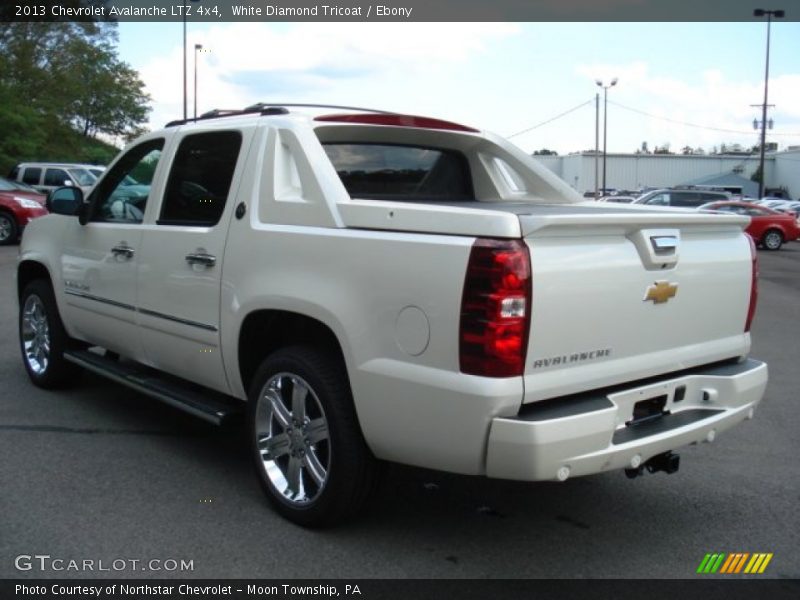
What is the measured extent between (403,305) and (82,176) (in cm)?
2116

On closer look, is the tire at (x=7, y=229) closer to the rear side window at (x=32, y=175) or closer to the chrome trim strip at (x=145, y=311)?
the rear side window at (x=32, y=175)

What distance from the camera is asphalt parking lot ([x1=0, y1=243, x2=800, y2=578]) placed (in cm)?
357

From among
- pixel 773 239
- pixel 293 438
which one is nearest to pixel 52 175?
pixel 293 438

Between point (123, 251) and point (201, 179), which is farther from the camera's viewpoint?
point (123, 251)

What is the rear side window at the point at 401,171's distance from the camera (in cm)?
451

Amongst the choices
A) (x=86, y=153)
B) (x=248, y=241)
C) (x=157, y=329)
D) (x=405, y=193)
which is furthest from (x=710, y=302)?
(x=86, y=153)

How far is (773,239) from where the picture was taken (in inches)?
1044

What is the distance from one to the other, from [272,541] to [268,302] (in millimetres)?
1083

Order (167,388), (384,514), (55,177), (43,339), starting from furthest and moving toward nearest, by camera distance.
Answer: (55,177)
(43,339)
(167,388)
(384,514)

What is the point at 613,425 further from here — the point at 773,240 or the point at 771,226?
the point at 773,240

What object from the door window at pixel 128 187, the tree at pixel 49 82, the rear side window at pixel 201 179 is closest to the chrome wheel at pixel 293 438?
the rear side window at pixel 201 179

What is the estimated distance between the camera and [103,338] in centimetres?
543

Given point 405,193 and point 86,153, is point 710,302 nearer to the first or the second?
point 405,193

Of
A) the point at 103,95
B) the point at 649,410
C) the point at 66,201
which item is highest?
the point at 103,95
